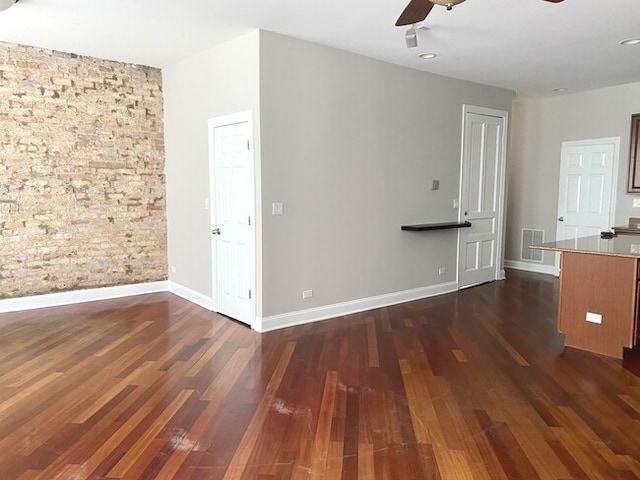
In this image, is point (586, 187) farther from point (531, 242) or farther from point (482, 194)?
point (482, 194)

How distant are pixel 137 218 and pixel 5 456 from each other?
384 centimetres

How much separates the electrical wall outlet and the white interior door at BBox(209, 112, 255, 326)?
9.95ft

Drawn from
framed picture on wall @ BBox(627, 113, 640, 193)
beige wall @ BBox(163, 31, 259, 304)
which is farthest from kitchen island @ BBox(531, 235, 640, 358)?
beige wall @ BBox(163, 31, 259, 304)

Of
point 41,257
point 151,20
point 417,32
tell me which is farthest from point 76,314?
point 417,32

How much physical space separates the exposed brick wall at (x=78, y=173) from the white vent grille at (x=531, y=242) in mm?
5730

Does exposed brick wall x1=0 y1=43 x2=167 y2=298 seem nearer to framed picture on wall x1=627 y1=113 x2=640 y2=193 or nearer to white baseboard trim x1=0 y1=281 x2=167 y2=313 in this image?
white baseboard trim x1=0 y1=281 x2=167 y2=313

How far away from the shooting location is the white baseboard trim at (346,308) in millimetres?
4495

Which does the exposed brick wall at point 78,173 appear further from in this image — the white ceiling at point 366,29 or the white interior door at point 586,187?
the white interior door at point 586,187

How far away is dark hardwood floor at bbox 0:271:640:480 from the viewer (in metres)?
2.36

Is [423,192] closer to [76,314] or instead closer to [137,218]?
[137,218]

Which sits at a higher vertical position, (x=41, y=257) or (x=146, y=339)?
(x=41, y=257)

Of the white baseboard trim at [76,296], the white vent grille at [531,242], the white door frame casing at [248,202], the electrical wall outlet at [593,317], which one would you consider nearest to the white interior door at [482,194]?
the white vent grille at [531,242]

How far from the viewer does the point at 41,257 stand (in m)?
5.28

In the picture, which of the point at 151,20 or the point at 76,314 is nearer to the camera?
the point at 151,20
